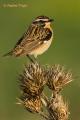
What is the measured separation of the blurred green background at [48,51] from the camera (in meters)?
16.0

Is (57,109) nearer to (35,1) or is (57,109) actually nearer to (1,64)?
(1,64)

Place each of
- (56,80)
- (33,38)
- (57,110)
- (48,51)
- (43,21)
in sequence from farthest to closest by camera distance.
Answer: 1. (48,51)
2. (43,21)
3. (33,38)
4. (56,80)
5. (57,110)

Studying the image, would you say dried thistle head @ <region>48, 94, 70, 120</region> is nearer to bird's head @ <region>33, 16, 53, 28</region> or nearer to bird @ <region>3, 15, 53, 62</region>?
bird @ <region>3, 15, 53, 62</region>

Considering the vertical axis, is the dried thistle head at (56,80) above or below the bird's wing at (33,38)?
above

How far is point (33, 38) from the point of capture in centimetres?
1197

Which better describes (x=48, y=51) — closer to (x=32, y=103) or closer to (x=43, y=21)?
(x=43, y=21)

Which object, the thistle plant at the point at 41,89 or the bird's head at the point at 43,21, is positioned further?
the bird's head at the point at 43,21

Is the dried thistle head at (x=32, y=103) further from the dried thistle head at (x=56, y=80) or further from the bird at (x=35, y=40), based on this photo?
the bird at (x=35, y=40)

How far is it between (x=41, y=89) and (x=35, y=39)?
3230 millimetres

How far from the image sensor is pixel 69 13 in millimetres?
24906

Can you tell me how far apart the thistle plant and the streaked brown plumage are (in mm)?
2785

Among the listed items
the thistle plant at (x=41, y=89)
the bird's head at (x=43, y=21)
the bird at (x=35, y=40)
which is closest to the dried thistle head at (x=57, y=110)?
the thistle plant at (x=41, y=89)

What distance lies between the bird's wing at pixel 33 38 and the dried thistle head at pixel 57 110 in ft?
10.1

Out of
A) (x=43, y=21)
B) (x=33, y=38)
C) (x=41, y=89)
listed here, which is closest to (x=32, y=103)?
(x=41, y=89)
